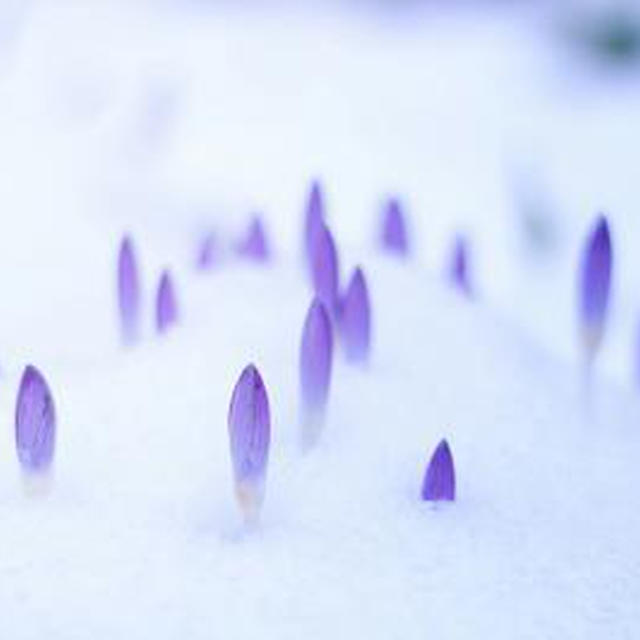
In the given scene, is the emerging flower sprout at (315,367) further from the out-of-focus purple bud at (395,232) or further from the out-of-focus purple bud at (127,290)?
the out-of-focus purple bud at (395,232)

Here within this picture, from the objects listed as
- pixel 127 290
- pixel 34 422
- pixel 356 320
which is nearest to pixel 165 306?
pixel 127 290

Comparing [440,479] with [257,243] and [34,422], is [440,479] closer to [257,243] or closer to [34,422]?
[34,422]

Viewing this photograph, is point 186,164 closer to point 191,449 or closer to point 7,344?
point 7,344

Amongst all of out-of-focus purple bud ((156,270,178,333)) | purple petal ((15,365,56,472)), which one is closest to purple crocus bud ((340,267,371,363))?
out-of-focus purple bud ((156,270,178,333))

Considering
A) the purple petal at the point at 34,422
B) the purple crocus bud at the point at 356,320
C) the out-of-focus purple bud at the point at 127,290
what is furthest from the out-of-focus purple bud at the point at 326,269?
the purple petal at the point at 34,422

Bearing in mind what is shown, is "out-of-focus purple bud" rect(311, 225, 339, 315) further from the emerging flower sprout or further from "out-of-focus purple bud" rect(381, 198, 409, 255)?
"out-of-focus purple bud" rect(381, 198, 409, 255)

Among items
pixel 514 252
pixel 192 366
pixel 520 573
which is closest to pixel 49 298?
pixel 192 366

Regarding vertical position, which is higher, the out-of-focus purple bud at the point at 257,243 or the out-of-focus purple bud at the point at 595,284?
the out-of-focus purple bud at the point at 257,243
